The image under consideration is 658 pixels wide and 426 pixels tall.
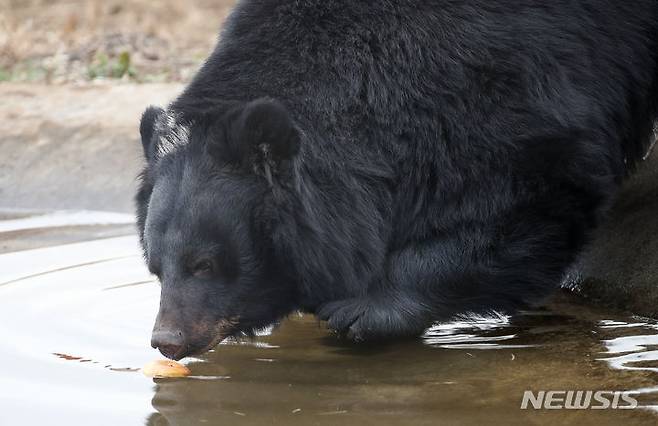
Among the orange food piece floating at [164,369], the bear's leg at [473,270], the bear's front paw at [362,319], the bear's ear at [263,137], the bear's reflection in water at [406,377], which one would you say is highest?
the bear's ear at [263,137]

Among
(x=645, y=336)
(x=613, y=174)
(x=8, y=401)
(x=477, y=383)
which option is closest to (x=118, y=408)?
(x=8, y=401)

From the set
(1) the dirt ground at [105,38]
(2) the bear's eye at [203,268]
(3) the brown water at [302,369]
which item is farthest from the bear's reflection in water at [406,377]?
(1) the dirt ground at [105,38]

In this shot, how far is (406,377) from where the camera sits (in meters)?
3.88

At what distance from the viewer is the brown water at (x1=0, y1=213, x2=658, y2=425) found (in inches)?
→ 136

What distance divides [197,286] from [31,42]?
7717mm

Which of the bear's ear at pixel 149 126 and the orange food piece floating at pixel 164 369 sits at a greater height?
the bear's ear at pixel 149 126

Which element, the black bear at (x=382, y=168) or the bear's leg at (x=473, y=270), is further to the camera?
the bear's leg at (x=473, y=270)

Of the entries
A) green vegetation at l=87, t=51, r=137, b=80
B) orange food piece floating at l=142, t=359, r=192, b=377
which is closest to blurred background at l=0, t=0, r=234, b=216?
green vegetation at l=87, t=51, r=137, b=80

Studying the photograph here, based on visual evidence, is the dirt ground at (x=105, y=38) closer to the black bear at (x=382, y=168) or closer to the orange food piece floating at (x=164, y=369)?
the black bear at (x=382, y=168)

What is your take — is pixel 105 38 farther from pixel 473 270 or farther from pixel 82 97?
pixel 473 270

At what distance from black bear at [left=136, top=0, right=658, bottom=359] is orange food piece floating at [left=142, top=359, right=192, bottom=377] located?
9 centimetres

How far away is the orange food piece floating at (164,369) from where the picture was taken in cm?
389

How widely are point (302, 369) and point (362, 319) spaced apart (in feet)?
1.09

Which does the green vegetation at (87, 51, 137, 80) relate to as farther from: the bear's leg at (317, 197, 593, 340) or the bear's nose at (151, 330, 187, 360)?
the bear's nose at (151, 330, 187, 360)
